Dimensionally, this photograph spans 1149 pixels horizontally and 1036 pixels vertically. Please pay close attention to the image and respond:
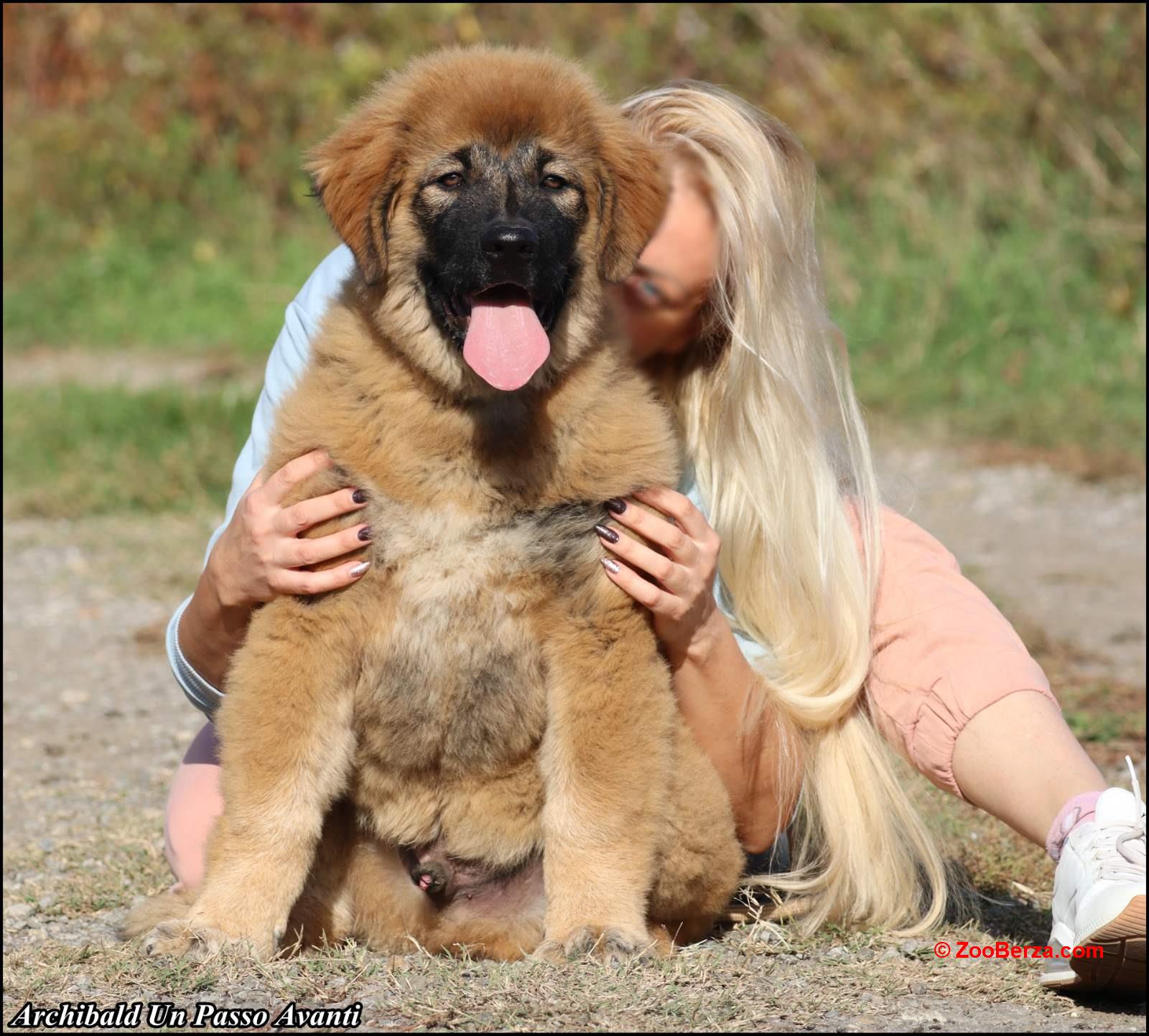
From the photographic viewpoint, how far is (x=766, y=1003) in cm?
241

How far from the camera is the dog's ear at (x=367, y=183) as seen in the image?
292 centimetres

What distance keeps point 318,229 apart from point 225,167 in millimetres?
945

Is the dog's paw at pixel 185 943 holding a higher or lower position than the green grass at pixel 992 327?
lower

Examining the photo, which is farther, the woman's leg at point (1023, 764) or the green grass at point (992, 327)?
the green grass at point (992, 327)

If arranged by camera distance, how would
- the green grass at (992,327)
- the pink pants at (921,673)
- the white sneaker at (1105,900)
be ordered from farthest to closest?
1. the green grass at (992,327)
2. the pink pants at (921,673)
3. the white sneaker at (1105,900)

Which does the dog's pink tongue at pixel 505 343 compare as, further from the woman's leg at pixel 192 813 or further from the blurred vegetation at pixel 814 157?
the blurred vegetation at pixel 814 157

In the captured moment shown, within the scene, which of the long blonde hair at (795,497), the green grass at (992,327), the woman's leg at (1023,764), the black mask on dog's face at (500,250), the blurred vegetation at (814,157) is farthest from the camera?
the blurred vegetation at (814,157)

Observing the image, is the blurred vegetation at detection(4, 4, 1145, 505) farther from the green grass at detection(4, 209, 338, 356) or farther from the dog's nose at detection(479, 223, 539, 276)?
the dog's nose at detection(479, 223, 539, 276)

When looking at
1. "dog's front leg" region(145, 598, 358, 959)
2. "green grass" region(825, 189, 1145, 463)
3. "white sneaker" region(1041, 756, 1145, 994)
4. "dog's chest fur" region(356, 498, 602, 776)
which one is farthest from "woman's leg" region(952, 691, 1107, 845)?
"green grass" region(825, 189, 1145, 463)

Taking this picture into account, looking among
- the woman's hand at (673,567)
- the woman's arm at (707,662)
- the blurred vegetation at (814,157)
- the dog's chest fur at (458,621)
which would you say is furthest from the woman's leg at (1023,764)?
the blurred vegetation at (814,157)

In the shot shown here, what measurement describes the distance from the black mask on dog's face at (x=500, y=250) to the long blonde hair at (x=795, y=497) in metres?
0.53

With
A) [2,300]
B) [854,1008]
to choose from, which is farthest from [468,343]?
[2,300]

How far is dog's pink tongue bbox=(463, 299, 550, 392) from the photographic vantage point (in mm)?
2764

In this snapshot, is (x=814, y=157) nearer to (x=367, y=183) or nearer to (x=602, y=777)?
(x=367, y=183)
